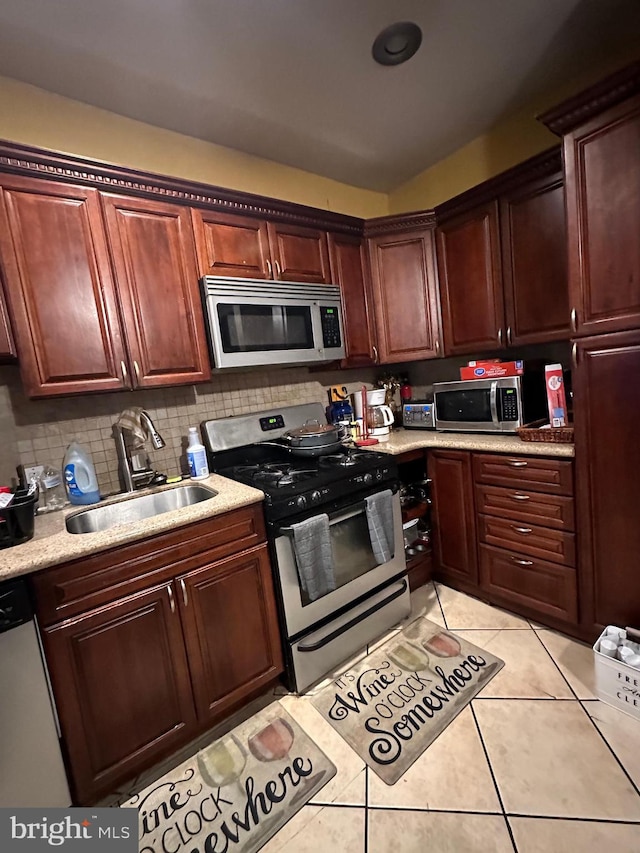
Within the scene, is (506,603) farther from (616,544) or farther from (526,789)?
(526,789)

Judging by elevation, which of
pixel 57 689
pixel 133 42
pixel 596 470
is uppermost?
pixel 133 42

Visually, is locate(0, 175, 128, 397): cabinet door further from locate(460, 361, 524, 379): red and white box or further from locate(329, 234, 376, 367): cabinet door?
locate(460, 361, 524, 379): red and white box

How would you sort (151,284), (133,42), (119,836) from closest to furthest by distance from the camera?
→ (119,836) < (133,42) < (151,284)

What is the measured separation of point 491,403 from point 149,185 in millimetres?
1999

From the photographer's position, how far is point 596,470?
156 centimetres

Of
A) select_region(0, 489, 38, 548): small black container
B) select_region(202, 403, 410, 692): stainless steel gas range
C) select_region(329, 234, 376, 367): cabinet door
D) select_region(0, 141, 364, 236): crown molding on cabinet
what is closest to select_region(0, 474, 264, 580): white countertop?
select_region(0, 489, 38, 548): small black container

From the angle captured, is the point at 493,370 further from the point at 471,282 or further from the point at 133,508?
the point at 133,508

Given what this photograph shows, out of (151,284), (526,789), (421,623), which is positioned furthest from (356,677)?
(151,284)

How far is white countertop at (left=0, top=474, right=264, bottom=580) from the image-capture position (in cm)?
109

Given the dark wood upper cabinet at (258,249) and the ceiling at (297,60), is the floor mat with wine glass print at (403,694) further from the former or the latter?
the ceiling at (297,60)

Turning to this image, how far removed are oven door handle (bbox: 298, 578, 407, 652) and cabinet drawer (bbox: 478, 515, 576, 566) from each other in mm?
534

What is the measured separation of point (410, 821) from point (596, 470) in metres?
1.43

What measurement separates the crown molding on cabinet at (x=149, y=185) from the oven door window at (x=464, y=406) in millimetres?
1260

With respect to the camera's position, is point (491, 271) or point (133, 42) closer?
point (133, 42)
